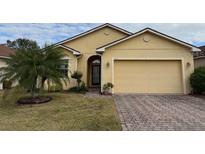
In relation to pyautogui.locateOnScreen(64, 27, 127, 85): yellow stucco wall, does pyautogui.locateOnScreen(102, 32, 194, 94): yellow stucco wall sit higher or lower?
lower

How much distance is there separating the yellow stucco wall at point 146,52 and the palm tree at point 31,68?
4.00 metres

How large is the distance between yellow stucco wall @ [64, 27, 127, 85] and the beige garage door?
469cm

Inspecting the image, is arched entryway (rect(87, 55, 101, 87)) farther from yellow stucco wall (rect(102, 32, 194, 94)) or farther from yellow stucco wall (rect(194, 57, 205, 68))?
yellow stucco wall (rect(194, 57, 205, 68))

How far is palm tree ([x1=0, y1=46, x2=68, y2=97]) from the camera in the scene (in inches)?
326

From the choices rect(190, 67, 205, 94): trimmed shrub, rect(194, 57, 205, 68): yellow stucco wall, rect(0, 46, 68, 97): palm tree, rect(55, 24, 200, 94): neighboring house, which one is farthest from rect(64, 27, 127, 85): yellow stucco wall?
rect(194, 57, 205, 68): yellow stucco wall

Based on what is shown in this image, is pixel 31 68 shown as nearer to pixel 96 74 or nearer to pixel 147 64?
pixel 147 64

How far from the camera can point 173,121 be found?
5207 millimetres

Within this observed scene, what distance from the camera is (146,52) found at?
1152cm

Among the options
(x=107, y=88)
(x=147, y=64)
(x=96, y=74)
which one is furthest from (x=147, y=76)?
(x=96, y=74)

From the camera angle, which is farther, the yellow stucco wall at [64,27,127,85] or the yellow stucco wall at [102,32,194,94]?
the yellow stucco wall at [64,27,127,85]

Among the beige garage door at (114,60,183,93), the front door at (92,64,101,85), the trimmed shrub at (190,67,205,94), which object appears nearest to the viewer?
the trimmed shrub at (190,67,205,94)
